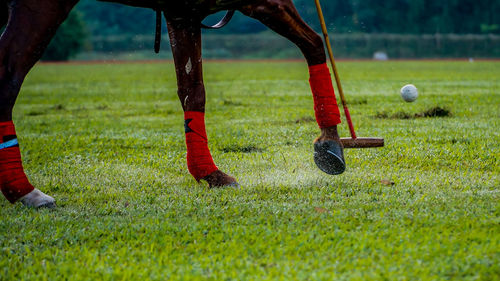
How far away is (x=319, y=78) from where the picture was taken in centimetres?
409

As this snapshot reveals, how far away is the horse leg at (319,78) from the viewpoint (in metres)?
3.87

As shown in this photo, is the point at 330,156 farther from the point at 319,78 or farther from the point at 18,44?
the point at 18,44

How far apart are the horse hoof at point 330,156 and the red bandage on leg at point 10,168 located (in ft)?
6.32

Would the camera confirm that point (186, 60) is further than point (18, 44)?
Yes

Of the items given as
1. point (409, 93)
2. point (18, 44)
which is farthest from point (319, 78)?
point (409, 93)

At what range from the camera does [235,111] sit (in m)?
10.2

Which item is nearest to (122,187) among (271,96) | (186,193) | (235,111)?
(186,193)

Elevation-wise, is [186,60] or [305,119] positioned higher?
[186,60]

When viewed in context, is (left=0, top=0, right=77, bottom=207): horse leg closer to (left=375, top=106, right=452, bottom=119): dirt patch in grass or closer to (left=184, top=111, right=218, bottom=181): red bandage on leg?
(left=184, top=111, right=218, bottom=181): red bandage on leg

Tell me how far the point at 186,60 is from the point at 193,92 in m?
0.24

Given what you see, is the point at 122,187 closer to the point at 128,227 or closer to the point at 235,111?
the point at 128,227

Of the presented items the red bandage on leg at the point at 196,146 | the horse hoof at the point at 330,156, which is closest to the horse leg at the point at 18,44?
the red bandage on leg at the point at 196,146

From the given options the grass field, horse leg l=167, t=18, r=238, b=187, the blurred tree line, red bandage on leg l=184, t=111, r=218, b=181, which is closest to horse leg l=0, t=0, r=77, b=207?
the grass field

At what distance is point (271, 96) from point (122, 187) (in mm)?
9086
